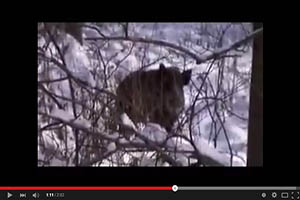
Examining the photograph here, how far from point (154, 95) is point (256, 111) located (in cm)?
29

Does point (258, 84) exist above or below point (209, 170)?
above

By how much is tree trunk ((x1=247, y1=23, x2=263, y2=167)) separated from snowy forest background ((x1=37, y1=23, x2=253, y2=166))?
0.02 m

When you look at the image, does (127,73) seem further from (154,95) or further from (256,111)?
(256,111)

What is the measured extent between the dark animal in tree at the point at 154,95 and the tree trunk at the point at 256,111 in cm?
18

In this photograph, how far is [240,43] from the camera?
60.1 inches

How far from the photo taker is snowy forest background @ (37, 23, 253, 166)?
152cm

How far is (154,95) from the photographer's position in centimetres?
153
